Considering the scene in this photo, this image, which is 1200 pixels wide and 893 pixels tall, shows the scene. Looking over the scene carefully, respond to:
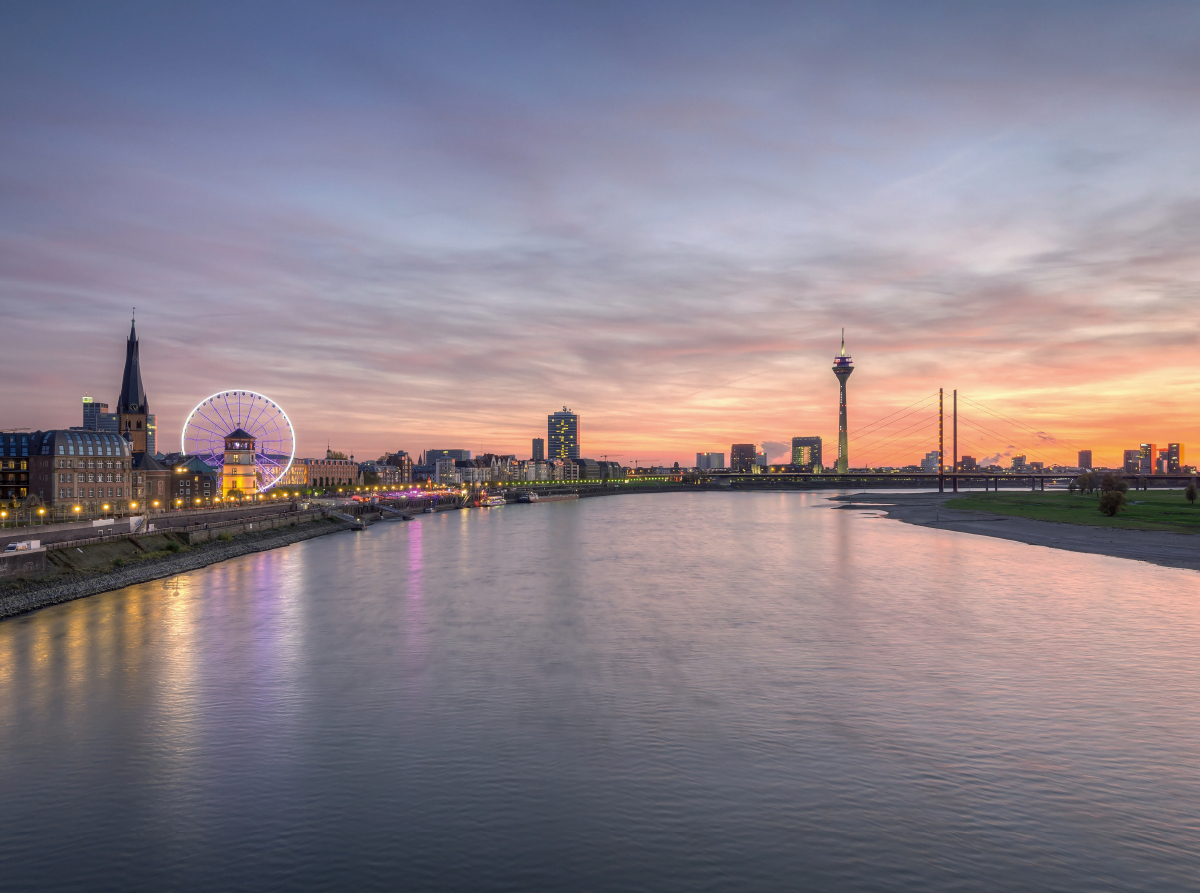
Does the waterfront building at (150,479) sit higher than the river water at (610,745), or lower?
higher

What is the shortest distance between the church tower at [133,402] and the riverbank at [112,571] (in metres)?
89.7

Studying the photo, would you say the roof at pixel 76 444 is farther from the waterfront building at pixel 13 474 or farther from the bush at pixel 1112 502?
the bush at pixel 1112 502

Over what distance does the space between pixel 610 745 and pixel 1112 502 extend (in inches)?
4063

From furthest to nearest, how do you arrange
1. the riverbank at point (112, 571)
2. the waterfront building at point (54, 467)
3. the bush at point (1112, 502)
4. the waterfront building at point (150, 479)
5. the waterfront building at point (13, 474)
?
the waterfront building at point (150, 479) < the waterfront building at point (13, 474) < the waterfront building at point (54, 467) < the bush at point (1112, 502) < the riverbank at point (112, 571)

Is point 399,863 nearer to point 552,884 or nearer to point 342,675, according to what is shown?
point 552,884

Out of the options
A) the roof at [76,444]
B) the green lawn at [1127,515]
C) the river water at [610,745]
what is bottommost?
the river water at [610,745]

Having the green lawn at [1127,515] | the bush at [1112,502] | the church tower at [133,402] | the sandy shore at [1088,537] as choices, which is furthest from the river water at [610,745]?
the church tower at [133,402]

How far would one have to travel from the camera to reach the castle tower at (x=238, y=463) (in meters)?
140

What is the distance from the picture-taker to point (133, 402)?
168 meters

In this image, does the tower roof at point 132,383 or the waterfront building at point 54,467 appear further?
the tower roof at point 132,383

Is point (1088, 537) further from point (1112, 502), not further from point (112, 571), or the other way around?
point (112, 571)

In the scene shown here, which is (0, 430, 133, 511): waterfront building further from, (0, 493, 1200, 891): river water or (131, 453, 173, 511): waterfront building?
(0, 493, 1200, 891): river water

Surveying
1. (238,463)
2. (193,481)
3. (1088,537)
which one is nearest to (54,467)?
(238,463)

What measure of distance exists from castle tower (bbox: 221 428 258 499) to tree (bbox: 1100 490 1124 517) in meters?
141
